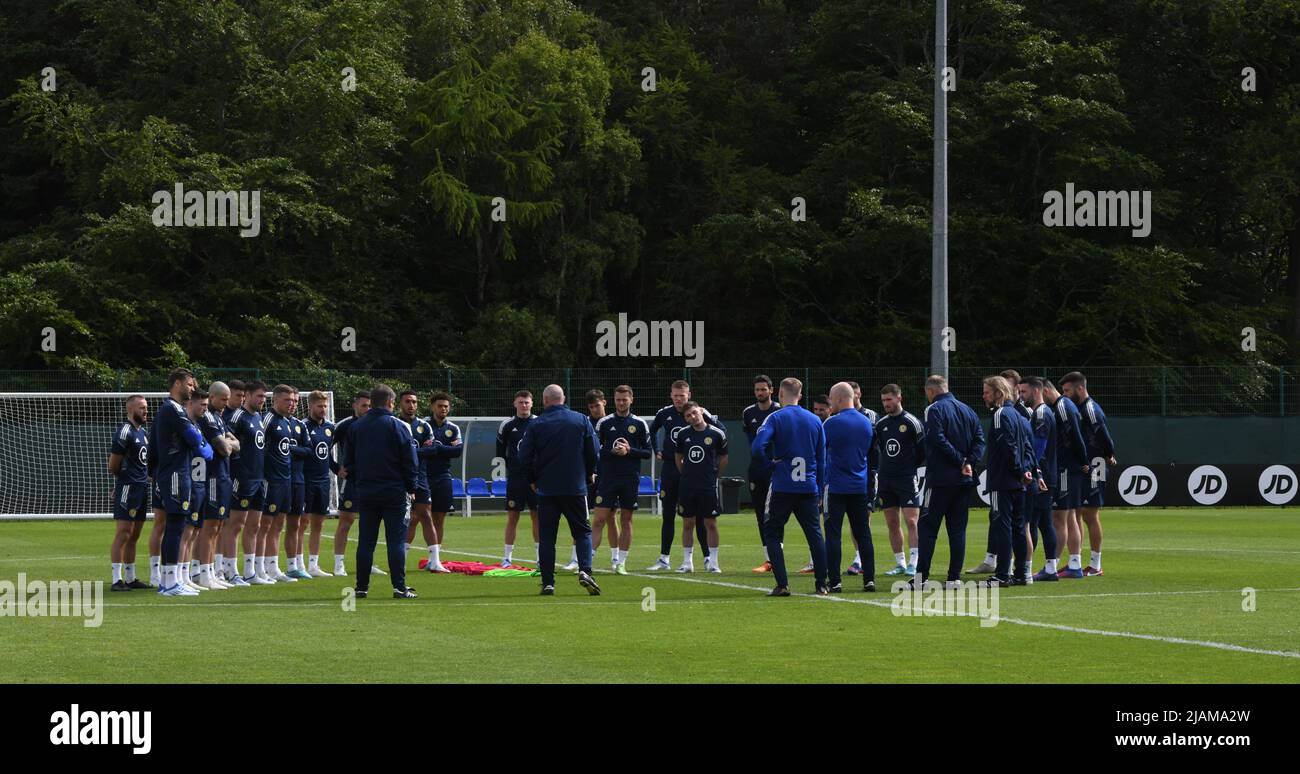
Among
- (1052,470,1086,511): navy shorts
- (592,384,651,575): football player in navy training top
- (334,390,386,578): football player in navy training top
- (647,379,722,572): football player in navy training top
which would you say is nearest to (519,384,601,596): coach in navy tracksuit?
(334,390,386,578): football player in navy training top

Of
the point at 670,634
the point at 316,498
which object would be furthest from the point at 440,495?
the point at 670,634

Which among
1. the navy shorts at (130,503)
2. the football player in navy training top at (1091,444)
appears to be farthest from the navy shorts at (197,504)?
the football player in navy training top at (1091,444)

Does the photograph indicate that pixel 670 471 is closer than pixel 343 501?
Answer: No

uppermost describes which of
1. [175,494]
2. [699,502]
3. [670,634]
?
[175,494]

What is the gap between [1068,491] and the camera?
18.5 metres

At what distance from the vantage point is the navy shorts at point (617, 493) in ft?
66.4

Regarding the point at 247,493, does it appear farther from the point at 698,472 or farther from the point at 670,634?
the point at 670,634

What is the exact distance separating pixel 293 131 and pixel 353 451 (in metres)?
33.7

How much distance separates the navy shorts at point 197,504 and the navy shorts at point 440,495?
4059 mm

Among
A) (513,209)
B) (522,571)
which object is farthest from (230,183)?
(522,571)

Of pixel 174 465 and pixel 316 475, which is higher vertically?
pixel 174 465

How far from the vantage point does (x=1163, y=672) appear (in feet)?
34.9

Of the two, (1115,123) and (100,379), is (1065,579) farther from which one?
(1115,123)

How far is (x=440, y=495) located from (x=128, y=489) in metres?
4.46
